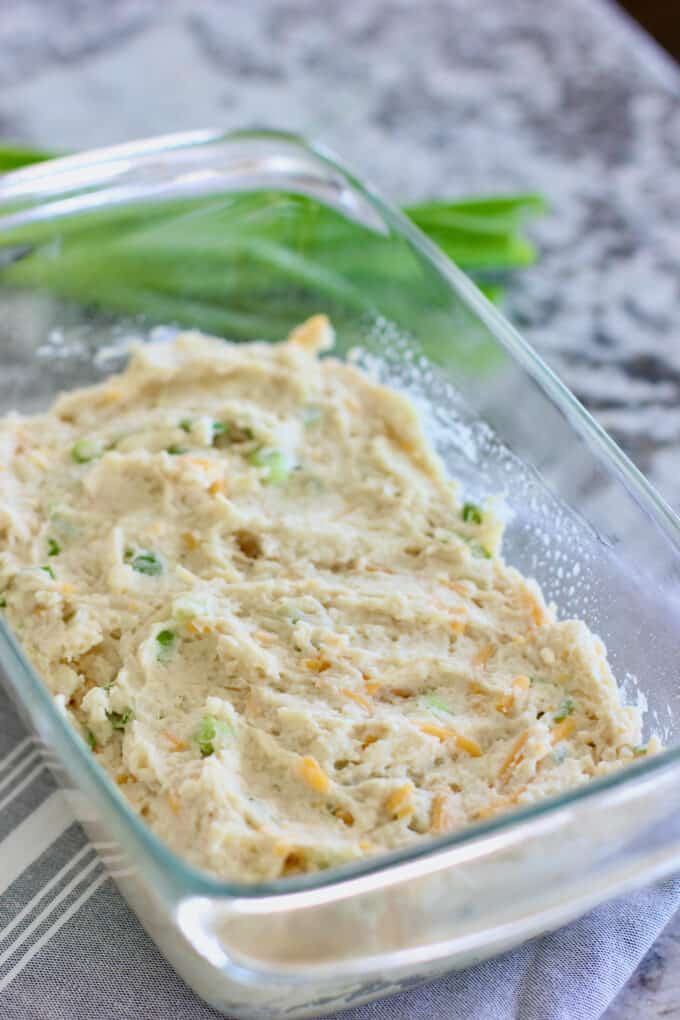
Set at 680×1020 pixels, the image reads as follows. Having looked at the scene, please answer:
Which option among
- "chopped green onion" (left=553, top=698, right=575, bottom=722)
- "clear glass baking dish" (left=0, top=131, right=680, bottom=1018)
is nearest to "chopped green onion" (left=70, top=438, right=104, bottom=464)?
"clear glass baking dish" (left=0, top=131, right=680, bottom=1018)

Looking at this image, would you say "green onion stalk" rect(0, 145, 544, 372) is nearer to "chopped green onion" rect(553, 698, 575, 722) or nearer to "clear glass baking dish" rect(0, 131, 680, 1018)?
"clear glass baking dish" rect(0, 131, 680, 1018)

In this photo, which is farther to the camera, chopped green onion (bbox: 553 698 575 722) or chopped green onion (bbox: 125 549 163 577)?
chopped green onion (bbox: 125 549 163 577)

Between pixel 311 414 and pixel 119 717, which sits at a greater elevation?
pixel 311 414

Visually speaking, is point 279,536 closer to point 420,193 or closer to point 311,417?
point 311,417

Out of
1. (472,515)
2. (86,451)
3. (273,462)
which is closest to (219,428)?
(273,462)

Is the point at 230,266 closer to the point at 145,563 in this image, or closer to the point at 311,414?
the point at 311,414

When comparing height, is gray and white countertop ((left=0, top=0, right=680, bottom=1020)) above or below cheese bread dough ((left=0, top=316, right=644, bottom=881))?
above

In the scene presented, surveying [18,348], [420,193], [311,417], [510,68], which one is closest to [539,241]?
[420,193]
